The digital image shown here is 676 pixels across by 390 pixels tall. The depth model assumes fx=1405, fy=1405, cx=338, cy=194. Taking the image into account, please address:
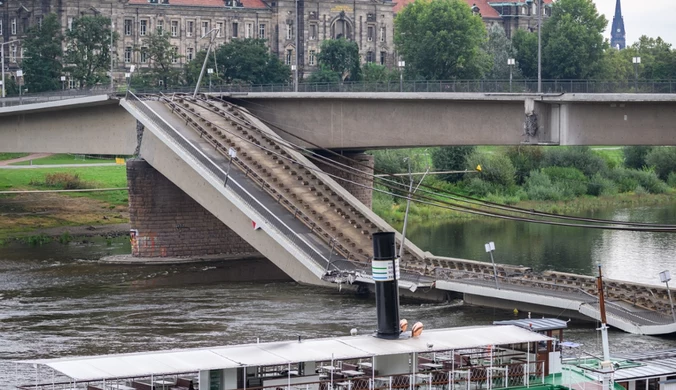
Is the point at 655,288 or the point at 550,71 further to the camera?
the point at 550,71

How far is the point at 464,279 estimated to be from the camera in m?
54.4

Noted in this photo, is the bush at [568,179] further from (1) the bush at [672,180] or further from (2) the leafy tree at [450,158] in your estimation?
(1) the bush at [672,180]

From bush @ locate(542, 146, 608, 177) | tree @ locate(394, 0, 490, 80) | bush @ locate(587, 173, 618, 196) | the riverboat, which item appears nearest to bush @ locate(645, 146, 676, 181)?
bush @ locate(542, 146, 608, 177)

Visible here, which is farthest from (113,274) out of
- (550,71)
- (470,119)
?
(550,71)

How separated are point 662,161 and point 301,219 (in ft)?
190

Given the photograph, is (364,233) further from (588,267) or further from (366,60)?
(366,60)

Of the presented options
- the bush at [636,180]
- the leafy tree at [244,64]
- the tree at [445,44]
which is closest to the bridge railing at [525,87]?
the bush at [636,180]

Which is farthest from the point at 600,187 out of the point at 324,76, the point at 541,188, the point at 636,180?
the point at 324,76

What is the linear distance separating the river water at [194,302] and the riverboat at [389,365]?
9.72 meters

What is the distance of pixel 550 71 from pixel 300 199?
10554cm

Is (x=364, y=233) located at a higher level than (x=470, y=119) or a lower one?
lower

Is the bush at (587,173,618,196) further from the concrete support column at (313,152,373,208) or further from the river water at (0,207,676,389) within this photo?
the concrete support column at (313,152,373,208)

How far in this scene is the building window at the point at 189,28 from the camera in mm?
186875

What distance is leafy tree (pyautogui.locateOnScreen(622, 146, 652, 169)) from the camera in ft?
375
